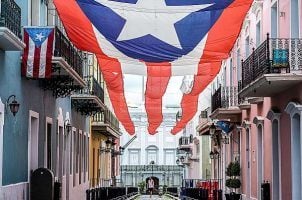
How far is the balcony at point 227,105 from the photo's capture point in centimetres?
2716

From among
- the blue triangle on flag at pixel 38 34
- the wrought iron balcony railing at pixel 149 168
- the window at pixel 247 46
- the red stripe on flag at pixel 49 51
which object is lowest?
the wrought iron balcony railing at pixel 149 168

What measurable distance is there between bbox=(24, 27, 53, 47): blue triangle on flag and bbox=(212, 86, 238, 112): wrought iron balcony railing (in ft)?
36.1

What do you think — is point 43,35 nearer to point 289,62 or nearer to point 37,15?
point 37,15

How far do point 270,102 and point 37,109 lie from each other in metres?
6.38

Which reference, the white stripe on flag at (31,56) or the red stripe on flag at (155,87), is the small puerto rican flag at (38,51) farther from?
the red stripe on flag at (155,87)

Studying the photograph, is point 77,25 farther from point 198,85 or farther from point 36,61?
point 198,85

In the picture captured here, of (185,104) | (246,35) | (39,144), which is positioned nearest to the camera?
(39,144)

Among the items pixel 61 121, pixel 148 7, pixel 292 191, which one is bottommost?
pixel 292 191

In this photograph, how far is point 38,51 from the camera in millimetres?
17188

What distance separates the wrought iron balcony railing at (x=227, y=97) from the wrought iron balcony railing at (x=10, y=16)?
1246 centimetres

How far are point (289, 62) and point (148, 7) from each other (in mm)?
4491

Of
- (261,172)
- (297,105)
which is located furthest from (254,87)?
(261,172)

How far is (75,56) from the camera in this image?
23031 millimetres

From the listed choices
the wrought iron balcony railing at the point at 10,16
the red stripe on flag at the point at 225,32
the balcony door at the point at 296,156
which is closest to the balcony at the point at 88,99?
the balcony door at the point at 296,156
